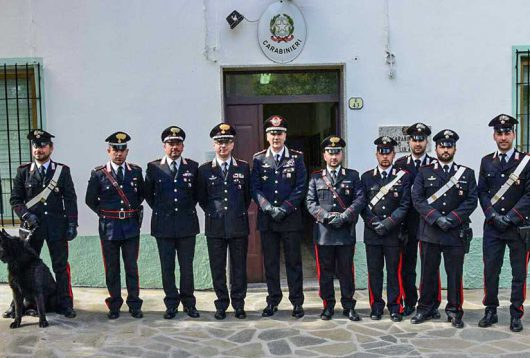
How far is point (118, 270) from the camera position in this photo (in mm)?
5609

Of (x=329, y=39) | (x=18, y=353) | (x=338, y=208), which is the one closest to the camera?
(x=18, y=353)

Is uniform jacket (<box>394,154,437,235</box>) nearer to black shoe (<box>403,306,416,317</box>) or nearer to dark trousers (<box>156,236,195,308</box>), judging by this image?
black shoe (<box>403,306,416,317</box>)

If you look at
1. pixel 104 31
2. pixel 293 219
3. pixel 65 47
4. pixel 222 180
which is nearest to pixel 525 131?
pixel 293 219

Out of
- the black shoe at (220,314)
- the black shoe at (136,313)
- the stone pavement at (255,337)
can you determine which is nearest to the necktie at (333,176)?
the stone pavement at (255,337)

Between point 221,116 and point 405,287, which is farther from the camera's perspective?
point 221,116

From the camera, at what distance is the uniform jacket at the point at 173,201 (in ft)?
18.1

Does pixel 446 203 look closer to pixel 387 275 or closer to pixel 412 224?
pixel 412 224

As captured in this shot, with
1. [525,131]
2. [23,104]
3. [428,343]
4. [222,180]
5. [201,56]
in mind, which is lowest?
[428,343]

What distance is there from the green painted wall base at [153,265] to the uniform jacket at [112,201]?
1182 mm

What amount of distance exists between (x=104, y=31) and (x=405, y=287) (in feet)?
14.9

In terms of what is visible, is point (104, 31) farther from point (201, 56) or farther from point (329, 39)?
point (329, 39)

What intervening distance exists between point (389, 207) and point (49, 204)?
3.41m

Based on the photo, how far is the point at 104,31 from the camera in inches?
260

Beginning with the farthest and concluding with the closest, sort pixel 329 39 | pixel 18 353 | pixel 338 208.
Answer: pixel 329 39
pixel 338 208
pixel 18 353
